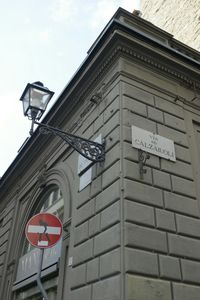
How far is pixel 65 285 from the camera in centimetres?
741

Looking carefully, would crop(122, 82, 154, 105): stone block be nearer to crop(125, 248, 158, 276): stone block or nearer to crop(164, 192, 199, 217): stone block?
crop(164, 192, 199, 217): stone block

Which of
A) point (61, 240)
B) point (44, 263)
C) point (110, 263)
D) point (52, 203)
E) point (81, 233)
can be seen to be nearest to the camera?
point (110, 263)

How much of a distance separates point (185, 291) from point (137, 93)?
13.1 ft

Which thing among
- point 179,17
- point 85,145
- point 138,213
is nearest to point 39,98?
point 85,145

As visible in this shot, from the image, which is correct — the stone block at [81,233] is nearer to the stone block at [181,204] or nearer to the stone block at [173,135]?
the stone block at [181,204]

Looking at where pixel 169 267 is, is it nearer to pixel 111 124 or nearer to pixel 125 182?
pixel 125 182

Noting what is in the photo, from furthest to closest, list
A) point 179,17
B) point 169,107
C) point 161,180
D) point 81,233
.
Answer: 1. point 179,17
2. point 169,107
3. point 81,233
4. point 161,180

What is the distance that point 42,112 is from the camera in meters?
7.29

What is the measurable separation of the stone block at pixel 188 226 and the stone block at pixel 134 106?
88.4 inches

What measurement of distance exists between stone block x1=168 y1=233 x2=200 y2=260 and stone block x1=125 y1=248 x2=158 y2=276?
0.47 meters

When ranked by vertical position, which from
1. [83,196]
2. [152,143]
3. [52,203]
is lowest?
[83,196]

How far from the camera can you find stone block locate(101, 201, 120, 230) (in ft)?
20.2

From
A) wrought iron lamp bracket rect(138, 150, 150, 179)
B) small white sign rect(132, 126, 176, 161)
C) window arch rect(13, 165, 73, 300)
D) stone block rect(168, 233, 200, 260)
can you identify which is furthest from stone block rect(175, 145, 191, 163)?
window arch rect(13, 165, 73, 300)

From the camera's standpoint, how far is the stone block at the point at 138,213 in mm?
6078
